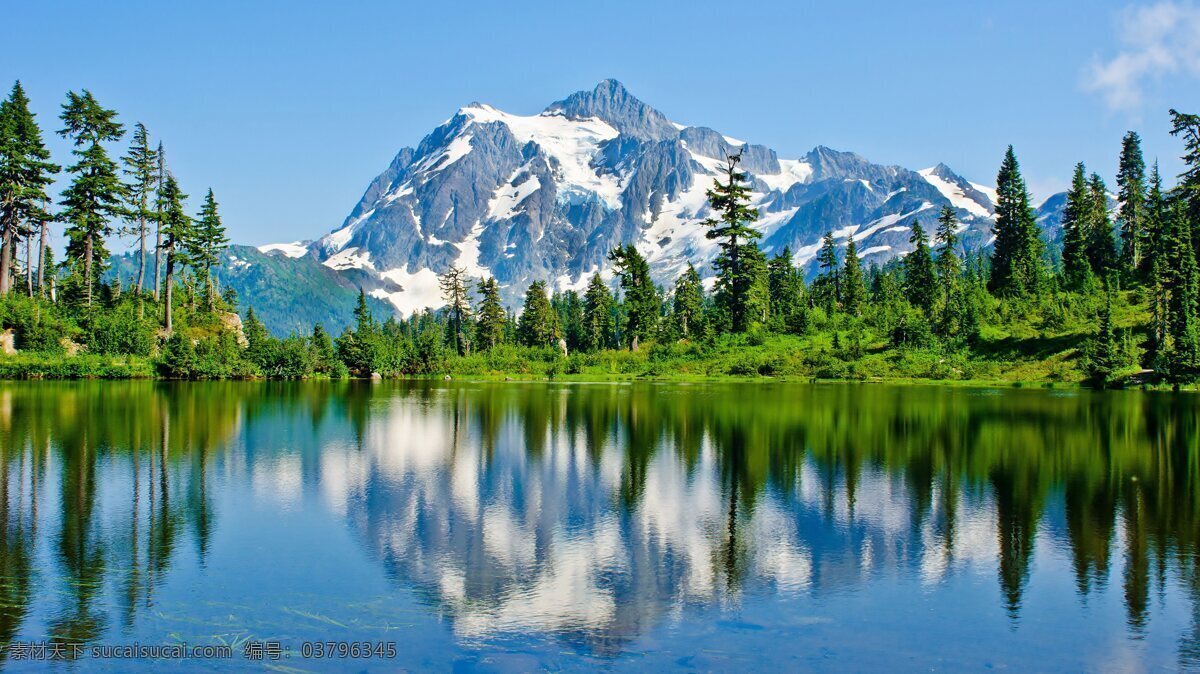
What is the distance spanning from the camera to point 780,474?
2727cm

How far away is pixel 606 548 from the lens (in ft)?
60.5

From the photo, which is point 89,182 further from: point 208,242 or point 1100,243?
point 1100,243

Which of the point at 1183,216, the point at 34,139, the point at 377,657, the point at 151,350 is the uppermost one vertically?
the point at 34,139

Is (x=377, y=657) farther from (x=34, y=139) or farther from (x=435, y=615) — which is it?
(x=34, y=139)

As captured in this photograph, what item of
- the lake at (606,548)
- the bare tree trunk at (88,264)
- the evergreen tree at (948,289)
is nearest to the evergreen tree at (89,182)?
the bare tree trunk at (88,264)

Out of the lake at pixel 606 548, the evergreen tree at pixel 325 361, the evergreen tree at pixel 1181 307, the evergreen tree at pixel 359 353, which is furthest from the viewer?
the evergreen tree at pixel 359 353

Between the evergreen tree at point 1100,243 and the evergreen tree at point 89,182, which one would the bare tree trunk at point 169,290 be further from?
the evergreen tree at point 1100,243

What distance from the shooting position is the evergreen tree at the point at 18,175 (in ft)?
244

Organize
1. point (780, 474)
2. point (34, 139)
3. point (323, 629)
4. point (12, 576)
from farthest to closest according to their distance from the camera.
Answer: point (34, 139) < point (780, 474) < point (12, 576) < point (323, 629)

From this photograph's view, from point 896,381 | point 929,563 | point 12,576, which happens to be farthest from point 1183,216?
point 12,576

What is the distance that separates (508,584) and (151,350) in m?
77.3

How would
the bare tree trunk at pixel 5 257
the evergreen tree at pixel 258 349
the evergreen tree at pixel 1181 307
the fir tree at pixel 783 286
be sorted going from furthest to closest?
the fir tree at pixel 783 286
the evergreen tree at pixel 258 349
the bare tree trunk at pixel 5 257
the evergreen tree at pixel 1181 307

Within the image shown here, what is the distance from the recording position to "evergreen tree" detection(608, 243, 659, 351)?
108938 mm

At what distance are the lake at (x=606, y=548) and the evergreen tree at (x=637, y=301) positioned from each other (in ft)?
234
